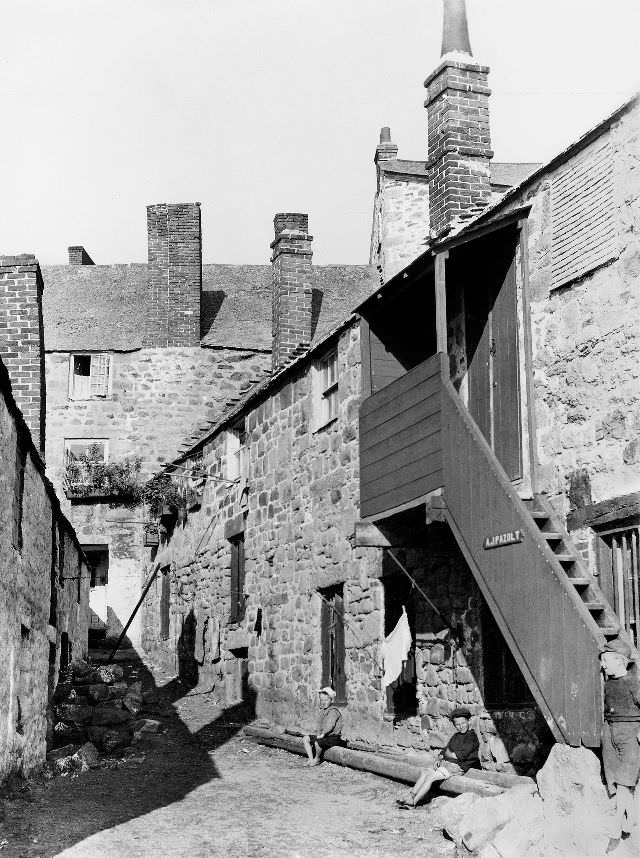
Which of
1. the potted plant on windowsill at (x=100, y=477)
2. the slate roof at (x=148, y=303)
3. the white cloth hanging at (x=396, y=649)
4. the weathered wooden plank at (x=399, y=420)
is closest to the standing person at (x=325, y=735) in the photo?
the white cloth hanging at (x=396, y=649)

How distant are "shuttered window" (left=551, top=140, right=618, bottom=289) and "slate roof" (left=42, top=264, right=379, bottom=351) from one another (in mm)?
16301

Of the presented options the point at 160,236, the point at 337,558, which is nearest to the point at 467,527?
the point at 337,558

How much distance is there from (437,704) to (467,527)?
2690 mm

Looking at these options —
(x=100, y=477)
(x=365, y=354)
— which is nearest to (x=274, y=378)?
(x=365, y=354)

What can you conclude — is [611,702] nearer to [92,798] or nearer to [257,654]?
[92,798]

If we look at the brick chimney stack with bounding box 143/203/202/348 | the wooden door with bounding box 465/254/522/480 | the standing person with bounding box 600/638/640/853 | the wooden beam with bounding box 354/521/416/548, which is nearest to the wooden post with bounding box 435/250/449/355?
the wooden door with bounding box 465/254/522/480

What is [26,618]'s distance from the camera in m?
12.0

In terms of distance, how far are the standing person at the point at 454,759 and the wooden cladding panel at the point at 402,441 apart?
2.41 m

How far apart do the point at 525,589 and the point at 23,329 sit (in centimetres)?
879

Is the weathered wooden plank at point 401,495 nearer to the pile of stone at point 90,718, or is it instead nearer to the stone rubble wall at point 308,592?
the stone rubble wall at point 308,592

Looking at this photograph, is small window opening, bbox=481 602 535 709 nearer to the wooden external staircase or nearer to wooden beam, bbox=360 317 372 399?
the wooden external staircase

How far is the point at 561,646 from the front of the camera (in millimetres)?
9367

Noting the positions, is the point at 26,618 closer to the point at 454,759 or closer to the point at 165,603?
the point at 454,759

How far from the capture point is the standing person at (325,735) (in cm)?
1338
